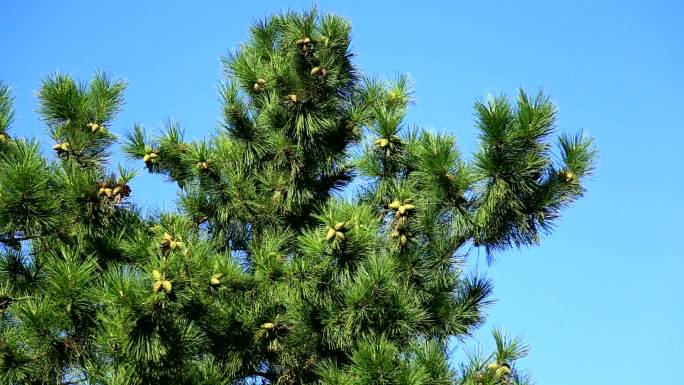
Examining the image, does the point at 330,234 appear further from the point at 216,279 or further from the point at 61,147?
the point at 61,147

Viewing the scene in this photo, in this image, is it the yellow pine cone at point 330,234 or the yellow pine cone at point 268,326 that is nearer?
the yellow pine cone at point 330,234

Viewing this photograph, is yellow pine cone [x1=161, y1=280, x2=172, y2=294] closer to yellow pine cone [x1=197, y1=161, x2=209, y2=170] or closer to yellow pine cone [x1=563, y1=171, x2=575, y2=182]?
yellow pine cone [x1=197, y1=161, x2=209, y2=170]

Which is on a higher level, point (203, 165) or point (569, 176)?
point (203, 165)

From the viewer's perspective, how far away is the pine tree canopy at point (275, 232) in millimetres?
4852

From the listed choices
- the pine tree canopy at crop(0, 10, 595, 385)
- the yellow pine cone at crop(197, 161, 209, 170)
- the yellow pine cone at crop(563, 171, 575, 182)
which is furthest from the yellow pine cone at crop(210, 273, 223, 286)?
the yellow pine cone at crop(563, 171, 575, 182)

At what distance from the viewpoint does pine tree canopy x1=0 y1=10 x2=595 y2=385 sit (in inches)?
191

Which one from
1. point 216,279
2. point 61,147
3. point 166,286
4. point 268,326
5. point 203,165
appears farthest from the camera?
point 203,165

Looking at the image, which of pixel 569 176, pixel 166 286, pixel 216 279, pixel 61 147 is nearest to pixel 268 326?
pixel 216 279

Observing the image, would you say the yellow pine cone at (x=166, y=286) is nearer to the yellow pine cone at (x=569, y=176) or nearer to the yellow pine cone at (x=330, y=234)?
the yellow pine cone at (x=330, y=234)

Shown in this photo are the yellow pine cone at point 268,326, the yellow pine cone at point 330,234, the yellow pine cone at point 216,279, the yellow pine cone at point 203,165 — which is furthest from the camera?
the yellow pine cone at point 203,165

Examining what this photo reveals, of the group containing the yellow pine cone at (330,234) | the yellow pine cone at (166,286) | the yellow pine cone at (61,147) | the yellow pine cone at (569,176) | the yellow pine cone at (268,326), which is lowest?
the yellow pine cone at (166,286)

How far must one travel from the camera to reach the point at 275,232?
6.36 metres

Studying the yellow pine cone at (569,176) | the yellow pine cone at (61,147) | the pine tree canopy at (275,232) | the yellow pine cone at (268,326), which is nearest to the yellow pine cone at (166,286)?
the pine tree canopy at (275,232)

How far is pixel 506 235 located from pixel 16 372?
2.69m
